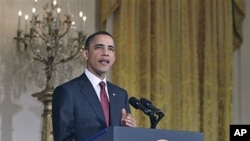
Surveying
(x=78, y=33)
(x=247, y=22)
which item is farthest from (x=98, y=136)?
(x=247, y=22)

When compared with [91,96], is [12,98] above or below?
above

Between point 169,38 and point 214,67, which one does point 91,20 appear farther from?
point 214,67

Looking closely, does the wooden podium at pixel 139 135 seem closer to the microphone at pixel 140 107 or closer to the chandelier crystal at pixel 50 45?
the microphone at pixel 140 107

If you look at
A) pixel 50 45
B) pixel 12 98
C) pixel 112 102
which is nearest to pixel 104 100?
pixel 112 102

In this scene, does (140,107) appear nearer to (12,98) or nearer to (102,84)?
(102,84)

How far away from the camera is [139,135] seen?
203 centimetres

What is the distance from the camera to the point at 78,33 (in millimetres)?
4844

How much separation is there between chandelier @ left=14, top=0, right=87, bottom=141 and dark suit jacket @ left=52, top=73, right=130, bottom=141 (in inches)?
90.1

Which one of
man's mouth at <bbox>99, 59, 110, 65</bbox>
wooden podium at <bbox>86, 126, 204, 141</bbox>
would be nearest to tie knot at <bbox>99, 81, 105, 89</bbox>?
man's mouth at <bbox>99, 59, 110, 65</bbox>

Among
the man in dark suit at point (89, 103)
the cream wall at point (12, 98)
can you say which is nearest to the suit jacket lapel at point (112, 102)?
the man in dark suit at point (89, 103)

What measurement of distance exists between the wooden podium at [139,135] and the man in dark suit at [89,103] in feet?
0.73

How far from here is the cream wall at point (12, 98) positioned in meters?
5.13

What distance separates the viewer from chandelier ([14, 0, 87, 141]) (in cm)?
471

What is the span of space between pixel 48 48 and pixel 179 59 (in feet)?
4.77
